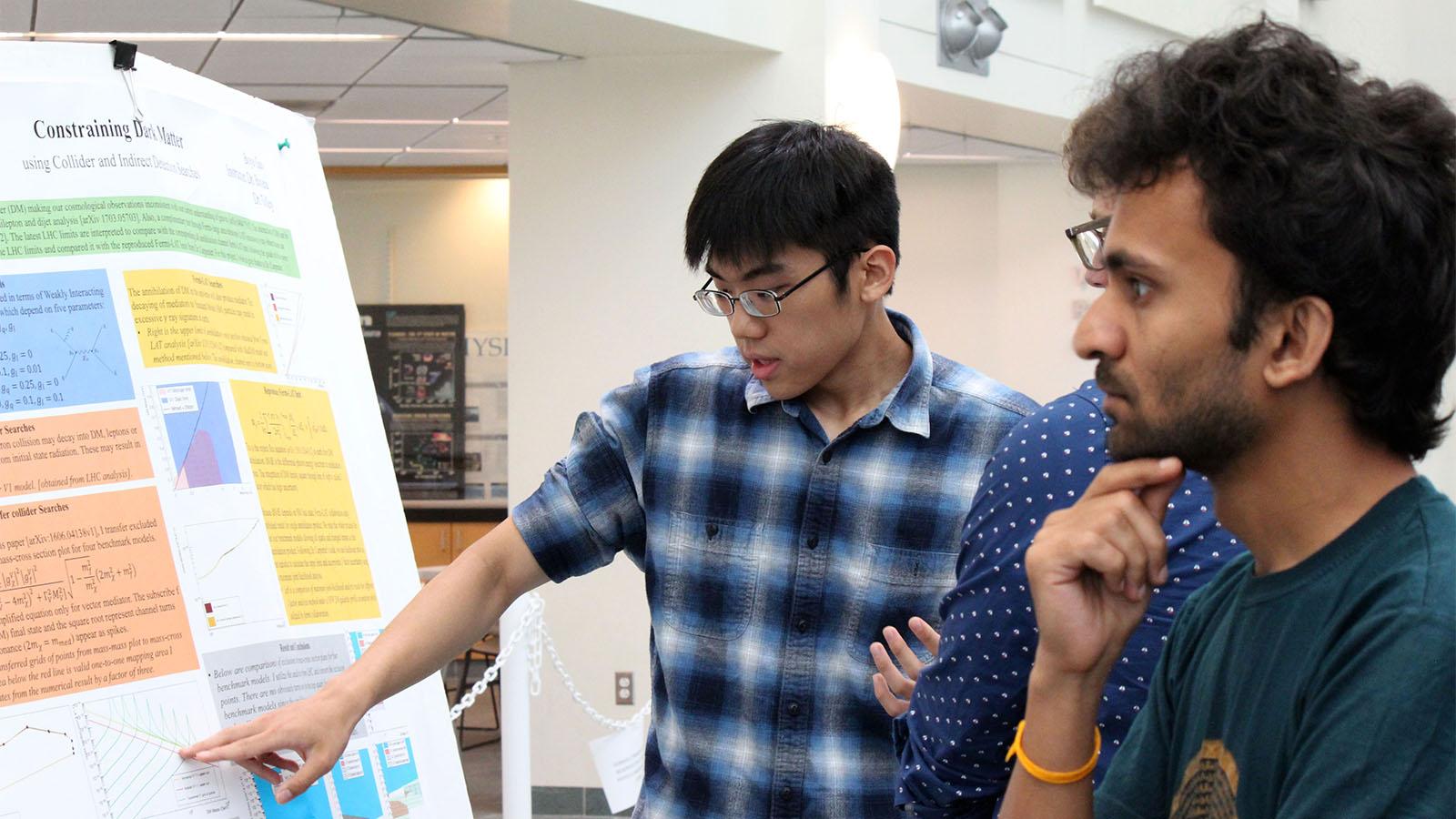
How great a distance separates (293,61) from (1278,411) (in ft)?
18.9

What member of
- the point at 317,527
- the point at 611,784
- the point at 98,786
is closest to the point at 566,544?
the point at 317,527

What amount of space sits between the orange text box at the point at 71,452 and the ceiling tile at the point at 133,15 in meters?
3.73

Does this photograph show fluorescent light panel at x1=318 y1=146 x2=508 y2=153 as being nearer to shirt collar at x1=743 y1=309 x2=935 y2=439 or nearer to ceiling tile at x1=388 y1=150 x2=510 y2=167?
ceiling tile at x1=388 y1=150 x2=510 y2=167

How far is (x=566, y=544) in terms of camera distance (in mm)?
1848

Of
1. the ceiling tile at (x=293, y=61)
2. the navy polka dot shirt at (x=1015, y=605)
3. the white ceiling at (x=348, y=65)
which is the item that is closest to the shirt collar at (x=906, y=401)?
the navy polka dot shirt at (x=1015, y=605)

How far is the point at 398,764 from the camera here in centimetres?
192

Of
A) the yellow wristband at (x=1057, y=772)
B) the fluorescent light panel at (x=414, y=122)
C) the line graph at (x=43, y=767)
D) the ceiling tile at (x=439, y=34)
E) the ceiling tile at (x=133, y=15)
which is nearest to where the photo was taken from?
the yellow wristband at (x=1057, y=772)

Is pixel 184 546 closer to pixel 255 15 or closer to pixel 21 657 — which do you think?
pixel 21 657

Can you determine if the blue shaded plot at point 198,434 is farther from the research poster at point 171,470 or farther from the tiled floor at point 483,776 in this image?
the tiled floor at point 483,776

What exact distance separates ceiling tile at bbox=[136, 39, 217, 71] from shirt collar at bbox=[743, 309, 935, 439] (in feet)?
15.0

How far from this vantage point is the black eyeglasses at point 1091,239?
1261 mm

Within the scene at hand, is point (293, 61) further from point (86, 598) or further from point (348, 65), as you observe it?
point (86, 598)

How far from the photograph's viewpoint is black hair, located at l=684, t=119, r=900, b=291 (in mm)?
1740

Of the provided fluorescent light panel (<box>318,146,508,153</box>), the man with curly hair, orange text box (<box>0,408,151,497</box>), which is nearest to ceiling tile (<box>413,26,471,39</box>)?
fluorescent light panel (<box>318,146,508,153</box>)
